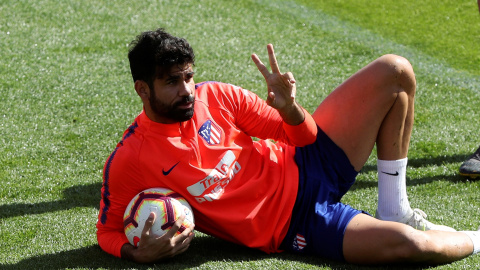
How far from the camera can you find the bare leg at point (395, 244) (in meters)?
3.79

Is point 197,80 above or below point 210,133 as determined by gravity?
below

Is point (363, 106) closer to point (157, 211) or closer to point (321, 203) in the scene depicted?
point (321, 203)

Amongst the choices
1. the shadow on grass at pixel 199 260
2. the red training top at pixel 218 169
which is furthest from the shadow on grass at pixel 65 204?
the red training top at pixel 218 169

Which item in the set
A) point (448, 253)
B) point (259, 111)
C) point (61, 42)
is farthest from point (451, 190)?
point (61, 42)

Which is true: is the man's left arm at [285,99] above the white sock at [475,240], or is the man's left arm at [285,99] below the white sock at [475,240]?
above

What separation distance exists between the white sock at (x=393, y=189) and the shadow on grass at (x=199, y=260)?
415mm

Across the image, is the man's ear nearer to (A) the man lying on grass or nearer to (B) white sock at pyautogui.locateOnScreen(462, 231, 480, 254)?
(A) the man lying on grass

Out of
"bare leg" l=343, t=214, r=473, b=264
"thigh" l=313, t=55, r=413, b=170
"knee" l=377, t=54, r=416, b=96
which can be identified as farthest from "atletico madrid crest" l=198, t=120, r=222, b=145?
"knee" l=377, t=54, r=416, b=96

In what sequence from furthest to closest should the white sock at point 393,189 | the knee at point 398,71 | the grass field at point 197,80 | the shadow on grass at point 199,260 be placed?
the grass field at point 197,80, the white sock at point 393,189, the knee at point 398,71, the shadow on grass at point 199,260

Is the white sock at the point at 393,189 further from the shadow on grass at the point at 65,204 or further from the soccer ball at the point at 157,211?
the shadow on grass at the point at 65,204

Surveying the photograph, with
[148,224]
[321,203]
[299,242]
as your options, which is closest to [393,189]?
[321,203]

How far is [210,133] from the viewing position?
13.3ft

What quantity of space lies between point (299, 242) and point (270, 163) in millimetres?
486

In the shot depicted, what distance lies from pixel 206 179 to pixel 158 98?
1.69 feet
